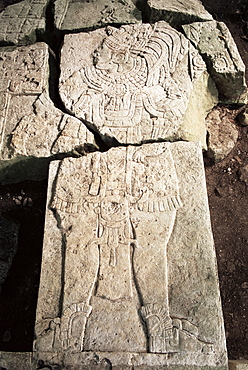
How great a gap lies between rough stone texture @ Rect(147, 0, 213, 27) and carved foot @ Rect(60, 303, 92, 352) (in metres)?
3.01

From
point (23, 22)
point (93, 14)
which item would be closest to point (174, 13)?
point (93, 14)

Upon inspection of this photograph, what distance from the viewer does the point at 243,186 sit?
9.78ft

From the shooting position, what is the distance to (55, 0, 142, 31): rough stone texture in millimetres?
3486

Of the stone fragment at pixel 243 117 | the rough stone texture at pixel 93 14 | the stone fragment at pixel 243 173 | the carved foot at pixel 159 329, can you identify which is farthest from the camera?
the rough stone texture at pixel 93 14

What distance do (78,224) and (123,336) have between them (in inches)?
31.0

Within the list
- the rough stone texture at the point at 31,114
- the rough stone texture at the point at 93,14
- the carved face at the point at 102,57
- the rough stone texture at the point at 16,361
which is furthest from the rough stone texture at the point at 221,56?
→ the rough stone texture at the point at 16,361

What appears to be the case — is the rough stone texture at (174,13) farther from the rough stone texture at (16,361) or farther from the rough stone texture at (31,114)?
the rough stone texture at (16,361)

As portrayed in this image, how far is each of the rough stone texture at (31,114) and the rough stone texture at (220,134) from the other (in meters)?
1.21

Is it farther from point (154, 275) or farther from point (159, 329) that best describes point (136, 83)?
point (159, 329)

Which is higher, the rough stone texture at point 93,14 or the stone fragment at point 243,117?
the rough stone texture at point 93,14

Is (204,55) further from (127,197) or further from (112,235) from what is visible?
(112,235)

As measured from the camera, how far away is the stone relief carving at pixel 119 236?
190 centimetres

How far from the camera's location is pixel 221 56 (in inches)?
123

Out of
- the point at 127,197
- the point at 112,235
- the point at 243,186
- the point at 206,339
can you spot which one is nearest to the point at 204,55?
the point at 243,186
